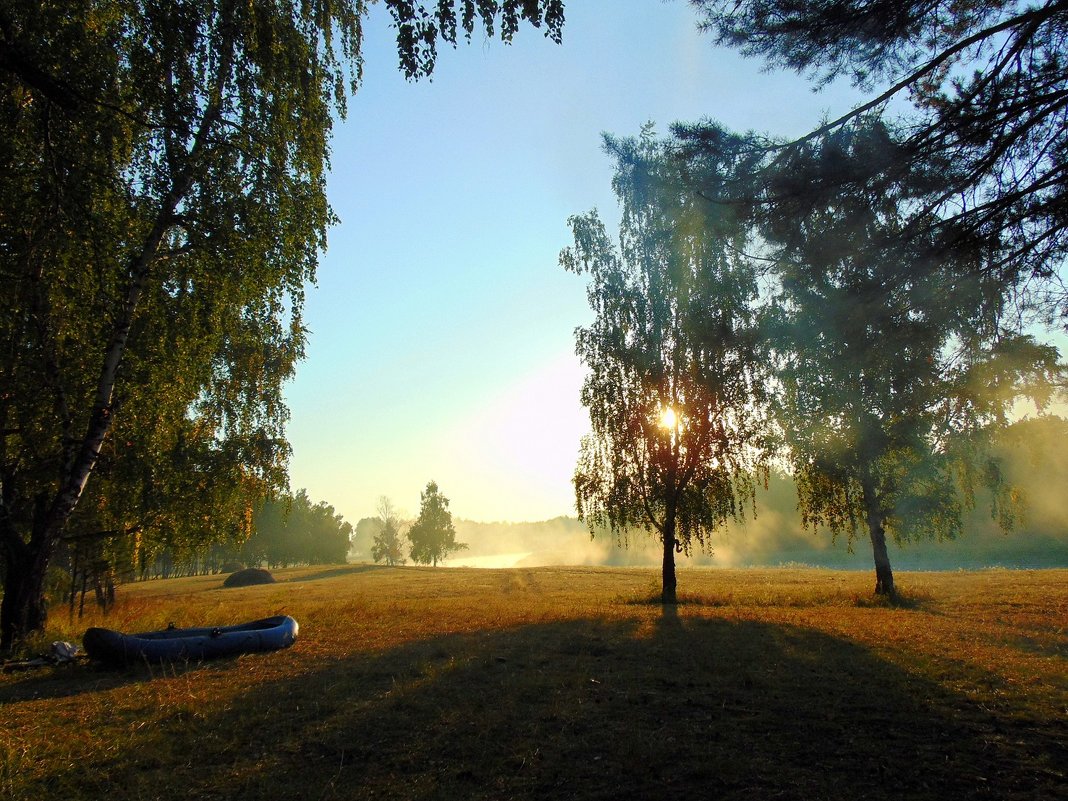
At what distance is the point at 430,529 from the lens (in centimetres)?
7825

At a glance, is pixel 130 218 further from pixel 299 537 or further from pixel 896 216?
pixel 299 537

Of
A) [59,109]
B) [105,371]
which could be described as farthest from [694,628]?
[59,109]

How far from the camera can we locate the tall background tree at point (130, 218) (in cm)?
795

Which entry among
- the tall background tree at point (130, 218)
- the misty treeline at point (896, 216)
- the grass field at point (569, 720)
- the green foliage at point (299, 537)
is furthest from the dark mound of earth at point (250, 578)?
the misty treeline at point (896, 216)

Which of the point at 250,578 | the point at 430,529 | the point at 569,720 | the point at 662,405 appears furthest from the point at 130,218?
the point at 430,529

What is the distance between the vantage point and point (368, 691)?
25.8 ft

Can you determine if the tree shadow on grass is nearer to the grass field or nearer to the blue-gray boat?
the grass field

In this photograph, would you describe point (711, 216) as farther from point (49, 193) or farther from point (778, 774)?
point (49, 193)

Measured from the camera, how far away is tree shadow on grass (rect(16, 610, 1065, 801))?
4.66 metres

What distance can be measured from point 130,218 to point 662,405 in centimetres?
1621

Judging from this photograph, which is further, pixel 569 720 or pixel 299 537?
pixel 299 537

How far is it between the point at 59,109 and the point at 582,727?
10.2 meters

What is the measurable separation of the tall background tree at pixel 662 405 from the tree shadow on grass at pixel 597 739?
11.2 metres

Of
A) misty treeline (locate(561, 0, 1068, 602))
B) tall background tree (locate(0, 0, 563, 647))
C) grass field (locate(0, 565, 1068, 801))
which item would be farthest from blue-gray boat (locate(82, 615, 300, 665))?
misty treeline (locate(561, 0, 1068, 602))
